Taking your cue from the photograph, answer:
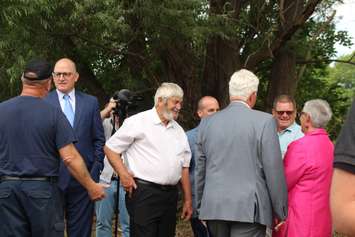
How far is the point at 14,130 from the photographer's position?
4020 millimetres

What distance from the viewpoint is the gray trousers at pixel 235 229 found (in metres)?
4.08

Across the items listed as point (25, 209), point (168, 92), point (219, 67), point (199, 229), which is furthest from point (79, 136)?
point (219, 67)

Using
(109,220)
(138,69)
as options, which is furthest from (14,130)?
(138,69)

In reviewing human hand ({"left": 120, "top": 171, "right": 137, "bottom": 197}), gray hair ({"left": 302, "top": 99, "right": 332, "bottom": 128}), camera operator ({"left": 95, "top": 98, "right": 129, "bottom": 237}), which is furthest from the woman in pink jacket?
camera operator ({"left": 95, "top": 98, "right": 129, "bottom": 237})

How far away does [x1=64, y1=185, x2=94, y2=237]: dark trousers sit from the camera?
5016 mm

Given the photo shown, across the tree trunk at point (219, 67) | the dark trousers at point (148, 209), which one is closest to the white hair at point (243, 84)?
the dark trousers at point (148, 209)

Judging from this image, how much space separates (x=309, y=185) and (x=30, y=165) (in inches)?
81.3

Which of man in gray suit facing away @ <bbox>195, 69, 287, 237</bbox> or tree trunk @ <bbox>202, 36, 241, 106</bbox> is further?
tree trunk @ <bbox>202, 36, 241, 106</bbox>

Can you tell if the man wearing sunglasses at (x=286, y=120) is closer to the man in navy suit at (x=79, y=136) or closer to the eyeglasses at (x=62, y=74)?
the man in navy suit at (x=79, y=136)

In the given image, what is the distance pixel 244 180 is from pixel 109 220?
8.91 ft

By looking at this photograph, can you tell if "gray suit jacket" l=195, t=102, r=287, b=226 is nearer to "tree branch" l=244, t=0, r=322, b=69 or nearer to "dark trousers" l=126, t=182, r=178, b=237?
"dark trousers" l=126, t=182, r=178, b=237

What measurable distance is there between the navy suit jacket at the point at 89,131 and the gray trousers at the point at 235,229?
141 centimetres

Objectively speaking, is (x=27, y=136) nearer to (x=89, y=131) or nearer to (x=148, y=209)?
(x=89, y=131)

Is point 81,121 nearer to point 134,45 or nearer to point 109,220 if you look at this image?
point 109,220
